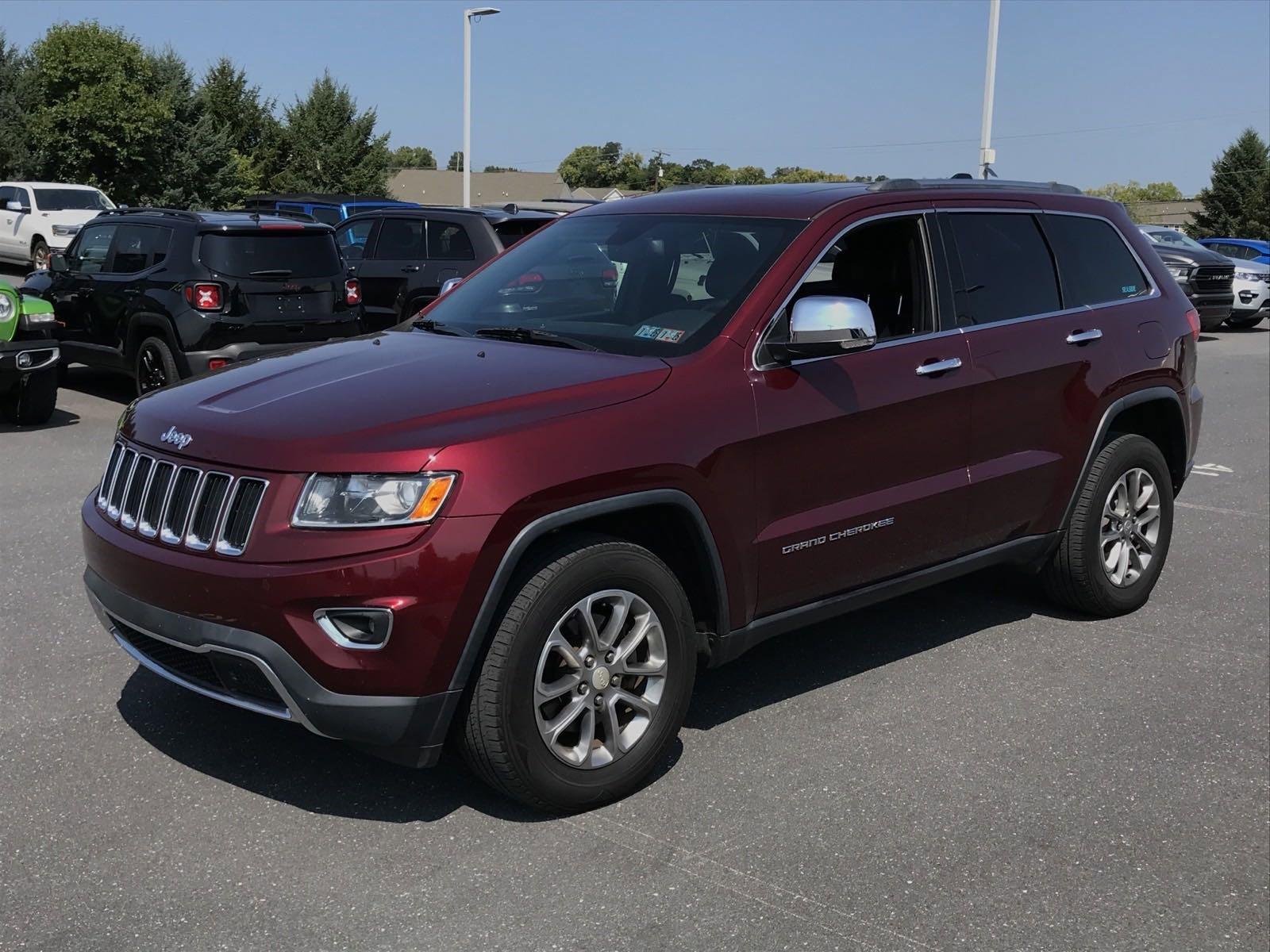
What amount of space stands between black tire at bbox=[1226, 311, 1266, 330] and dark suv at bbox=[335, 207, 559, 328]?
51.2ft

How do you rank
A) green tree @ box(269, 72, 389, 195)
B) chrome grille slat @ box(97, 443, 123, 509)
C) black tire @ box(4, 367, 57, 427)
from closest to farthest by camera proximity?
chrome grille slat @ box(97, 443, 123, 509) → black tire @ box(4, 367, 57, 427) → green tree @ box(269, 72, 389, 195)

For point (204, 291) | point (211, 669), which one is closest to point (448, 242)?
point (204, 291)

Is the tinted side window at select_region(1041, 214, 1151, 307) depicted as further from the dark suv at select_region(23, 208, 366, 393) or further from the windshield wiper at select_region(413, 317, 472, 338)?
the dark suv at select_region(23, 208, 366, 393)

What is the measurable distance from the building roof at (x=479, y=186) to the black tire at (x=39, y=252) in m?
41.7

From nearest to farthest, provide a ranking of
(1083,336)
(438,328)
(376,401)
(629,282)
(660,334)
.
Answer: (376,401)
(660,334)
(629,282)
(438,328)
(1083,336)

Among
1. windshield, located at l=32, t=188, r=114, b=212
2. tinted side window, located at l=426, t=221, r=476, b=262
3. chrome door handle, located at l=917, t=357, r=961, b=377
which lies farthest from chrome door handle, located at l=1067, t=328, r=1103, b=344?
windshield, located at l=32, t=188, r=114, b=212

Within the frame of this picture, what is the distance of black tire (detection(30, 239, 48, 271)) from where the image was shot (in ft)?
81.5

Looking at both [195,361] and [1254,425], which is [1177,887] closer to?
[195,361]

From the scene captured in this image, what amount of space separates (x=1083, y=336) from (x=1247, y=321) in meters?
22.2

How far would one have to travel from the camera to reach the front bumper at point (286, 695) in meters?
3.67

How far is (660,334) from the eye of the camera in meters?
4.58

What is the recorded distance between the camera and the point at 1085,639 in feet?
19.6

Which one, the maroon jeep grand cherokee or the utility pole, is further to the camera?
the utility pole

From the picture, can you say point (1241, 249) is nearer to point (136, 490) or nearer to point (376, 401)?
point (376, 401)
